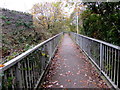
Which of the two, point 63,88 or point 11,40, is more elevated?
point 11,40

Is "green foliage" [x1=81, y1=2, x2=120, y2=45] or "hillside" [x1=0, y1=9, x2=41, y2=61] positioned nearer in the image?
"green foliage" [x1=81, y1=2, x2=120, y2=45]

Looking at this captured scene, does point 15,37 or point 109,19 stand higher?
point 109,19

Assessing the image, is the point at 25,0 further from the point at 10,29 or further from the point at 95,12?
Result: the point at 95,12

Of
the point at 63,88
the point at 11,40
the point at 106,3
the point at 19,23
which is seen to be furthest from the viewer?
the point at 19,23

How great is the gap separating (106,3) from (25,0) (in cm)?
1231

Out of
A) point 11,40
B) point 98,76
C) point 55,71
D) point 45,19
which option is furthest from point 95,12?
point 45,19

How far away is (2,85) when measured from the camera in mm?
1265

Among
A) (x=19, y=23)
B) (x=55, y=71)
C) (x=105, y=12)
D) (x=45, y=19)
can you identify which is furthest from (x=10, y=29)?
(x=105, y=12)

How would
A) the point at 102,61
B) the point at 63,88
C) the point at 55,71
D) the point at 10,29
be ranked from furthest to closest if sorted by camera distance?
the point at 10,29, the point at 55,71, the point at 102,61, the point at 63,88

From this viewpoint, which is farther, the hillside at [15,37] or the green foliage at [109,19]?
the hillside at [15,37]

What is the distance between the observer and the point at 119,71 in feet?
7.64

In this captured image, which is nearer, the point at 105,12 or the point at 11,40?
the point at 105,12

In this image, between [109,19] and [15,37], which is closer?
[109,19]


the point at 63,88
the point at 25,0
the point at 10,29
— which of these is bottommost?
the point at 63,88
